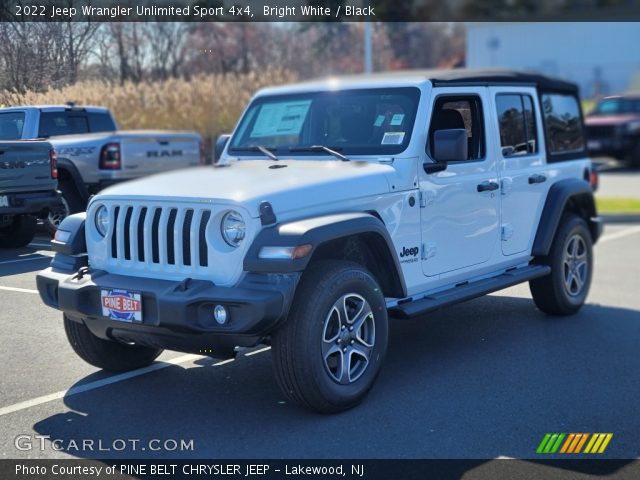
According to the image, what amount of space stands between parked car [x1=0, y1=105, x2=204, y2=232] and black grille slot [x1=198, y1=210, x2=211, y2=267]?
550 cm

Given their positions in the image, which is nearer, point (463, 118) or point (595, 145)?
point (463, 118)

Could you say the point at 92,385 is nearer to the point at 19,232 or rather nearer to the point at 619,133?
the point at 19,232

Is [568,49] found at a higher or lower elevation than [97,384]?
higher

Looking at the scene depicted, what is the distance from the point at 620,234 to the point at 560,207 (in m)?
6.26

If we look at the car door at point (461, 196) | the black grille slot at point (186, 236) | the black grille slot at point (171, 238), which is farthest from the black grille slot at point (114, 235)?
the car door at point (461, 196)

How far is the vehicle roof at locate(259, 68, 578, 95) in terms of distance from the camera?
240 inches

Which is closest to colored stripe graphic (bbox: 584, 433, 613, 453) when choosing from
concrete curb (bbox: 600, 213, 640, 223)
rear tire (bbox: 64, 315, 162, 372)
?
rear tire (bbox: 64, 315, 162, 372)

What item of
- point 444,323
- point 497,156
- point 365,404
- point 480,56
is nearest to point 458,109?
point 497,156

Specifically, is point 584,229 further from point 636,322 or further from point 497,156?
point 497,156

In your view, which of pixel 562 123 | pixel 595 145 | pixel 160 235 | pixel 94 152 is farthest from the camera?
pixel 595 145

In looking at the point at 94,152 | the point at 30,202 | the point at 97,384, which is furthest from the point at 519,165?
the point at 94,152

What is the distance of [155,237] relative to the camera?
15.9 ft

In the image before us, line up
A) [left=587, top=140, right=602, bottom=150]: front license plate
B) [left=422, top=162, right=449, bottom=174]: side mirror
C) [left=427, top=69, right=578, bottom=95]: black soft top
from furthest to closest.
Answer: [left=587, top=140, right=602, bottom=150]: front license plate, [left=427, top=69, right=578, bottom=95]: black soft top, [left=422, top=162, right=449, bottom=174]: side mirror

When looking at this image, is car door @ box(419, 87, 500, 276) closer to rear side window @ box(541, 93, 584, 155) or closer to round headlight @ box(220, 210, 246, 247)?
rear side window @ box(541, 93, 584, 155)
